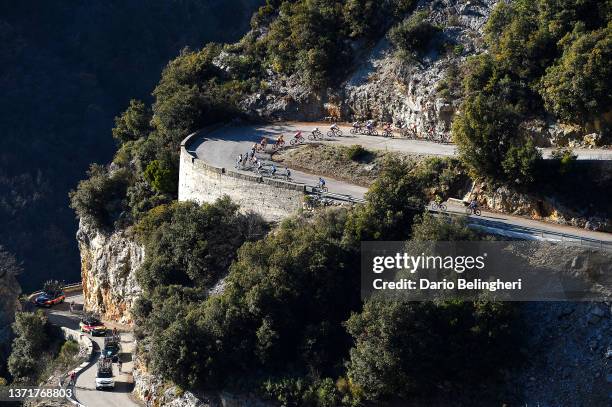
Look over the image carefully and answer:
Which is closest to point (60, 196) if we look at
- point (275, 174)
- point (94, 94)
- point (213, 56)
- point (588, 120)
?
point (94, 94)

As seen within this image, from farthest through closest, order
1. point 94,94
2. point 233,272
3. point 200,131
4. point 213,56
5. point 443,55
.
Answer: point 94,94, point 213,56, point 200,131, point 443,55, point 233,272

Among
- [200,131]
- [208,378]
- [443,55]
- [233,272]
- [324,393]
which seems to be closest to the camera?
[324,393]

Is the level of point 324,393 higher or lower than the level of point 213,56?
lower

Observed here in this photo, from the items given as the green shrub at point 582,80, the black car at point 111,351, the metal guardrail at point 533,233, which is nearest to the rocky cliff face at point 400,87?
the green shrub at point 582,80

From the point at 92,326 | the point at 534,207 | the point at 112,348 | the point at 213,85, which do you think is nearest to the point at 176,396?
the point at 112,348

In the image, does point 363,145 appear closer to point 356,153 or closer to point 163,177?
point 356,153

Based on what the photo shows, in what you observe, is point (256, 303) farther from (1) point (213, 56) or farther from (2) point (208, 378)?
(1) point (213, 56)

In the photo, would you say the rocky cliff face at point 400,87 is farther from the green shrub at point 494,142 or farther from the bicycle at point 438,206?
the bicycle at point 438,206
